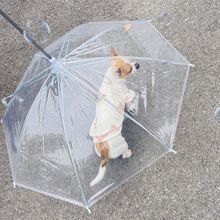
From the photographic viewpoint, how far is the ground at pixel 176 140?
358cm

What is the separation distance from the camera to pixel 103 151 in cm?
324

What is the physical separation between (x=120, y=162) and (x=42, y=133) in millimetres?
526

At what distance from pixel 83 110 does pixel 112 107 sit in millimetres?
172

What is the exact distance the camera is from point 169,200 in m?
3.58

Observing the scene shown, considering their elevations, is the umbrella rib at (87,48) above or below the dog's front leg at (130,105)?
above

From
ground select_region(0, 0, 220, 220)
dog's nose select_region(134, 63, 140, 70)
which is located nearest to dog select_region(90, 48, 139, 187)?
dog's nose select_region(134, 63, 140, 70)

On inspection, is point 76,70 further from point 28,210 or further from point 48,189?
point 28,210

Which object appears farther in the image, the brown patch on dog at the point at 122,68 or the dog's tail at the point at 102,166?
the dog's tail at the point at 102,166

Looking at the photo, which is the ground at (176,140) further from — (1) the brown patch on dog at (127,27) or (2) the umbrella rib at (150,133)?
(1) the brown patch on dog at (127,27)

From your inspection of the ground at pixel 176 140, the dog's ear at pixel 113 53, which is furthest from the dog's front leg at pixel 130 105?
the ground at pixel 176 140

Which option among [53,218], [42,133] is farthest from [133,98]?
[53,218]

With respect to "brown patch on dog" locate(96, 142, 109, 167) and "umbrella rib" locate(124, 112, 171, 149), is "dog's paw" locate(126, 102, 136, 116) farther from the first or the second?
"brown patch on dog" locate(96, 142, 109, 167)

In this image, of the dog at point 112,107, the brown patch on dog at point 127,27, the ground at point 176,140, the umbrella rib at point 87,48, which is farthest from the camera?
the ground at point 176,140

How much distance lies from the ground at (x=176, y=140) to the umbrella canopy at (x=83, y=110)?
1.34 feet
